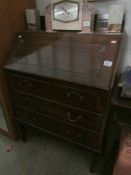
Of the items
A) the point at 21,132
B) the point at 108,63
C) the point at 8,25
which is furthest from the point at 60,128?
the point at 8,25

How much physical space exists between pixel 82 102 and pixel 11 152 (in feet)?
3.46

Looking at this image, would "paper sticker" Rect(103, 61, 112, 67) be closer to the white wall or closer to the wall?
the white wall

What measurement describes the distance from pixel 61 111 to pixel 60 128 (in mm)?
193

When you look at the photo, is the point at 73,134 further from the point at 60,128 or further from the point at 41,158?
the point at 41,158

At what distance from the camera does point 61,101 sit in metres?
1.20

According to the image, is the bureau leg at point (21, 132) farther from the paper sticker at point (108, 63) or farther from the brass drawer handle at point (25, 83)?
the paper sticker at point (108, 63)

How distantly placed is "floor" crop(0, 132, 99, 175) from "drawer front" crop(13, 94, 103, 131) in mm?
341

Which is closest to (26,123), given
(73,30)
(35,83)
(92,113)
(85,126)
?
(35,83)

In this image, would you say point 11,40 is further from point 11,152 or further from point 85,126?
point 11,152

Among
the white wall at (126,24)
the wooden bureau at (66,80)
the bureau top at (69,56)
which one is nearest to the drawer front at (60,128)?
the wooden bureau at (66,80)

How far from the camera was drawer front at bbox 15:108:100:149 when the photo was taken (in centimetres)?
125

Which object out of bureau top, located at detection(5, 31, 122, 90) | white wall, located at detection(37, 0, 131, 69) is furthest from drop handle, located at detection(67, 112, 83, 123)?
white wall, located at detection(37, 0, 131, 69)

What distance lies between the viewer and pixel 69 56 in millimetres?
1166

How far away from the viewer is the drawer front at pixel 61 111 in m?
1.15
